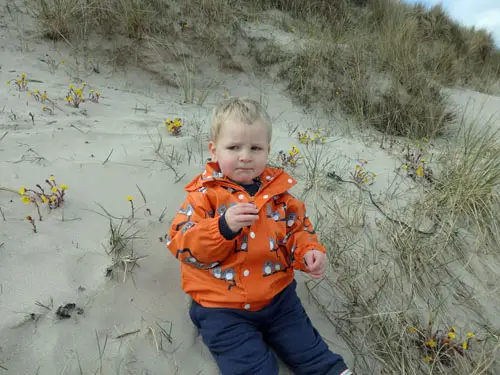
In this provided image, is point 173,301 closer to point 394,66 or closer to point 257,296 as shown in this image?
point 257,296

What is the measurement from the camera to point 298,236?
2.12 metres

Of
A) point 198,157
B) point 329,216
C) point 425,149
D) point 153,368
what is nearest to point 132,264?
point 153,368

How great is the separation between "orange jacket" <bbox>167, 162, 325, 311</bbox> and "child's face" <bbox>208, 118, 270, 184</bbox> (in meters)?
0.08

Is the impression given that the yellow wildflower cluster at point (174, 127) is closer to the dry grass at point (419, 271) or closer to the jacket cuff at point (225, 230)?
the dry grass at point (419, 271)

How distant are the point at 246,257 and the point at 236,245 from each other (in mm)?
82

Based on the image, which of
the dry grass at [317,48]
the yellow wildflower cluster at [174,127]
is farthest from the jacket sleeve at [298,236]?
the dry grass at [317,48]

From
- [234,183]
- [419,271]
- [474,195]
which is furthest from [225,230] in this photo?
[474,195]

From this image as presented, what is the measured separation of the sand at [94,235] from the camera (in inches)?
68.7

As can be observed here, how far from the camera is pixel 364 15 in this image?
25.6 feet

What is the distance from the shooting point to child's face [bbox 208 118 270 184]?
2.01m

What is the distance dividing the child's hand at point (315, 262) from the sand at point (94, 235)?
0.47 metres

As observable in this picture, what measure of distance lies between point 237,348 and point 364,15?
25.5 ft

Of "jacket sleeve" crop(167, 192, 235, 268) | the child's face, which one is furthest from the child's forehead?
"jacket sleeve" crop(167, 192, 235, 268)

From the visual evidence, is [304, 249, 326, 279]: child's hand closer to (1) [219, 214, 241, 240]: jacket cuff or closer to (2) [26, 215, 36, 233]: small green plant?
(1) [219, 214, 241, 240]: jacket cuff
